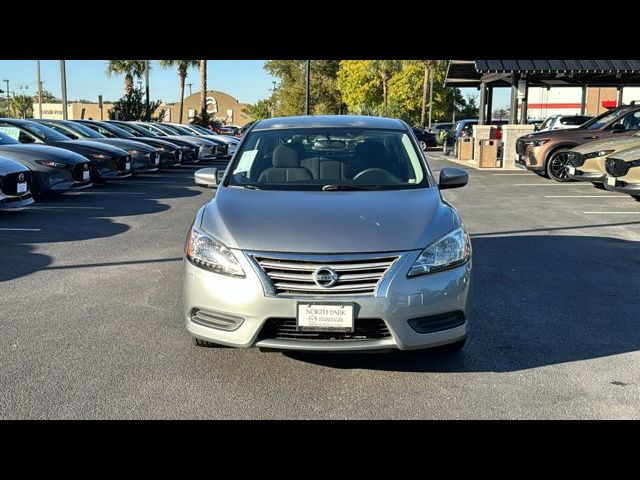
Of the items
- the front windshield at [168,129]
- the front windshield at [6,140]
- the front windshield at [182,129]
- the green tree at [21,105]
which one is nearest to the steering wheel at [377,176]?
the front windshield at [6,140]

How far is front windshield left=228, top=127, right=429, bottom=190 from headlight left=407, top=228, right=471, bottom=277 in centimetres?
88

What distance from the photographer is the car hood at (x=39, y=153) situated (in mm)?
11364

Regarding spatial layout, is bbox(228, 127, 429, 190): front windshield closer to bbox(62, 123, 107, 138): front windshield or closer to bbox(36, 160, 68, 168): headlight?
bbox(36, 160, 68, 168): headlight

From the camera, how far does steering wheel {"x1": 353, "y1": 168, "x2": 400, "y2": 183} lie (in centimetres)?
503

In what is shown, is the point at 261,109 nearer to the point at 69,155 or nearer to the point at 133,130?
the point at 133,130

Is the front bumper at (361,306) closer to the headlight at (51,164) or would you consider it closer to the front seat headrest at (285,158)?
the front seat headrest at (285,158)

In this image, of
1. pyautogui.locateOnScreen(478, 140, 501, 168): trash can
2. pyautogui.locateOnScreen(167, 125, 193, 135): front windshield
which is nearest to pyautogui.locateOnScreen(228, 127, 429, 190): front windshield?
pyautogui.locateOnScreen(478, 140, 501, 168): trash can

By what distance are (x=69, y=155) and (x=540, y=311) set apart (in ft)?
31.5

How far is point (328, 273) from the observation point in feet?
12.1

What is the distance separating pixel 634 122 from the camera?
15.8m

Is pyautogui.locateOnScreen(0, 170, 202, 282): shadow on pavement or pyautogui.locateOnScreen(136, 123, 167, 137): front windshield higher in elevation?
pyautogui.locateOnScreen(136, 123, 167, 137): front windshield
